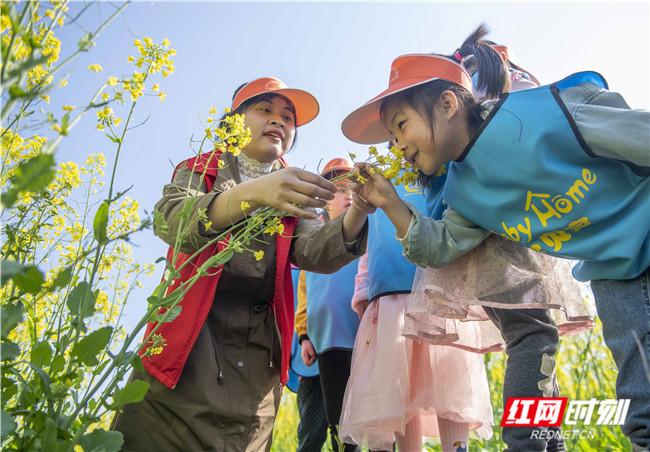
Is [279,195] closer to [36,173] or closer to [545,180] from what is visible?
[545,180]

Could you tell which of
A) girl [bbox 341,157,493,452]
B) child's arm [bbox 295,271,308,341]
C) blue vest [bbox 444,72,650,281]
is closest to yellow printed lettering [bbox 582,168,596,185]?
blue vest [bbox 444,72,650,281]

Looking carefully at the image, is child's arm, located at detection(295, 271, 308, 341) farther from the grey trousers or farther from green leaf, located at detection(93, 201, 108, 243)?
green leaf, located at detection(93, 201, 108, 243)

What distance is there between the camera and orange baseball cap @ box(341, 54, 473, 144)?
7.28 feet

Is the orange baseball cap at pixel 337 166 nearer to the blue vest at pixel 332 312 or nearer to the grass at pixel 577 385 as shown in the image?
the blue vest at pixel 332 312

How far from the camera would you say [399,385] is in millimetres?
2373

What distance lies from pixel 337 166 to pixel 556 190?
1.90 m

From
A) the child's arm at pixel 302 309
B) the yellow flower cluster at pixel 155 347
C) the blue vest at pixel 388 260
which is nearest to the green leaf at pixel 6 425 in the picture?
the yellow flower cluster at pixel 155 347

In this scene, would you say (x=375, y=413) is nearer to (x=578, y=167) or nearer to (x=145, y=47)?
(x=578, y=167)

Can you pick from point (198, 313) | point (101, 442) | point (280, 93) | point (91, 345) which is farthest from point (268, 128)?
point (101, 442)

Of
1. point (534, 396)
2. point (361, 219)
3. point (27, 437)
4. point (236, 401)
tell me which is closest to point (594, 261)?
point (534, 396)

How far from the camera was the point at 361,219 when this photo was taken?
2062 millimetres

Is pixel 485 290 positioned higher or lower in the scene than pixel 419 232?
lower

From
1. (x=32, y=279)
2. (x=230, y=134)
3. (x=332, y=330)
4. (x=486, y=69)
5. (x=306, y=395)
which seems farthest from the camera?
(x=306, y=395)

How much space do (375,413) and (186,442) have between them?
795mm
